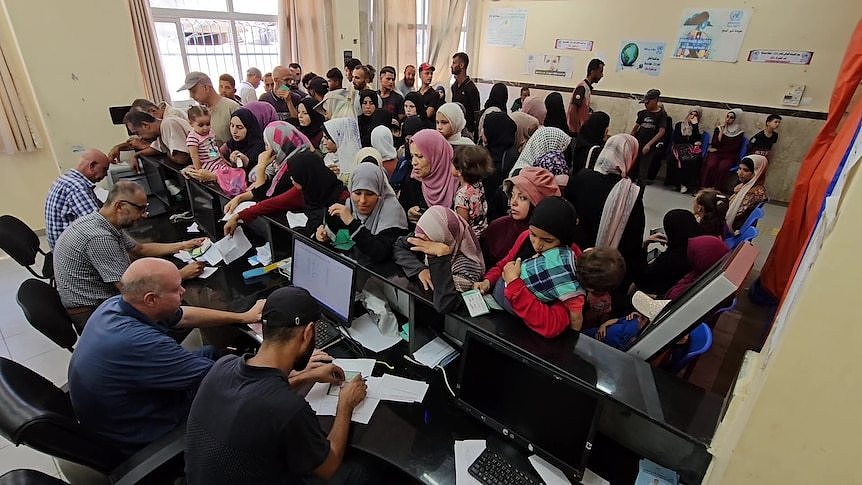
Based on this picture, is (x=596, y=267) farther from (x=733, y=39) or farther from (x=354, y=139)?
(x=733, y=39)

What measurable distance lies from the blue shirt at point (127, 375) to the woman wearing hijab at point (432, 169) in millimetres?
1339

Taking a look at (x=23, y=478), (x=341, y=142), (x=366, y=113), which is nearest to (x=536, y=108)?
(x=366, y=113)

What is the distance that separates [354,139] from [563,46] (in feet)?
17.0

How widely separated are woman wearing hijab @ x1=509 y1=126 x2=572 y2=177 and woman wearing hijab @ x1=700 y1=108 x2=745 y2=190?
3.69 metres

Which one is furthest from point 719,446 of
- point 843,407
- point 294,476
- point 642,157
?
point 642,157

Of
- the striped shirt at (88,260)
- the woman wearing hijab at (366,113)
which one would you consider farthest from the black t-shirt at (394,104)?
the striped shirt at (88,260)

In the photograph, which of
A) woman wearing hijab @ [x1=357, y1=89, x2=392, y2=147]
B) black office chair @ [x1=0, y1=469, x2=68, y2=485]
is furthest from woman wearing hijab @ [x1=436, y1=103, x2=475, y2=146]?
black office chair @ [x1=0, y1=469, x2=68, y2=485]

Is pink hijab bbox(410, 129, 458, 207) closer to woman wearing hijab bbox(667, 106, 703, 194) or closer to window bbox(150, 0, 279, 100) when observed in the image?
window bbox(150, 0, 279, 100)

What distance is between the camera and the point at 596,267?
1528mm

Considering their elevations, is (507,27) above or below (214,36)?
above

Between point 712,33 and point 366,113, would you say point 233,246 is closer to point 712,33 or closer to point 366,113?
point 366,113

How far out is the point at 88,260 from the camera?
221 cm

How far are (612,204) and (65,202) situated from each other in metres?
3.50

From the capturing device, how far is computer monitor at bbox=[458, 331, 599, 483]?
4.29 feet
